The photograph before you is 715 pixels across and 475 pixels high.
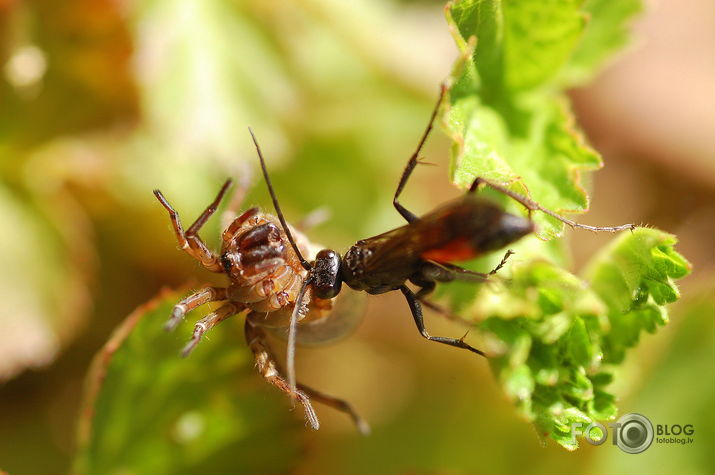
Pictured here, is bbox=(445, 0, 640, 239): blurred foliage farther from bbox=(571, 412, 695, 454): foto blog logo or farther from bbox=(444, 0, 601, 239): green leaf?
bbox=(571, 412, 695, 454): foto blog logo

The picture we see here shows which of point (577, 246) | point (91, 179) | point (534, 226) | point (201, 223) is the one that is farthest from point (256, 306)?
point (577, 246)

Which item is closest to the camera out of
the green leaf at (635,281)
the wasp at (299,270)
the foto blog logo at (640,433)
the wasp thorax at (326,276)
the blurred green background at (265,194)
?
the green leaf at (635,281)

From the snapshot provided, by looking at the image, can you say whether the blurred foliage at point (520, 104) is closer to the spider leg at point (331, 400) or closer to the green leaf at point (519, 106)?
the green leaf at point (519, 106)

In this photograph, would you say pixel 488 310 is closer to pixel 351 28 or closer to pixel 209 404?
pixel 209 404

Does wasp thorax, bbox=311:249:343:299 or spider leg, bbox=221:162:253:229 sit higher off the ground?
spider leg, bbox=221:162:253:229

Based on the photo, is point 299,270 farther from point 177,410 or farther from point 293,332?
point 177,410

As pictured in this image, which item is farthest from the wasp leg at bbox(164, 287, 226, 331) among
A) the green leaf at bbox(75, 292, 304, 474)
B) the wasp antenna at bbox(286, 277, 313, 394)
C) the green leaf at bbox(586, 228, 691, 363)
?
the green leaf at bbox(586, 228, 691, 363)

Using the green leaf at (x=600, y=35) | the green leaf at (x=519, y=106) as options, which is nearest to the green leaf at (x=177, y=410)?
the green leaf at (x=519, y=106)
